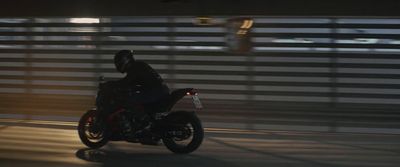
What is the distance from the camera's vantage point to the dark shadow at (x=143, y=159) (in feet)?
26.2

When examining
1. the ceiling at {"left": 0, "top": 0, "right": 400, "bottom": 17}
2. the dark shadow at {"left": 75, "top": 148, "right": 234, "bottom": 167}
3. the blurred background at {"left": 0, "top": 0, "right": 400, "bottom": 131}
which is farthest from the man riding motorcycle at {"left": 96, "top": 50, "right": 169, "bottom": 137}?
the blurred background at {"left": 0, "top": 0, "right": 400, "bottom": 131}

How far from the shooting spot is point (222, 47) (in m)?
11.3

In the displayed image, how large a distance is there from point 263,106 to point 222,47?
4.08ft

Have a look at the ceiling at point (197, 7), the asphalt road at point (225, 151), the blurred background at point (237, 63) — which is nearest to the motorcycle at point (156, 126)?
the asphalt road at point (225, 151)

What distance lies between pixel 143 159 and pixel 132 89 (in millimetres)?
1059

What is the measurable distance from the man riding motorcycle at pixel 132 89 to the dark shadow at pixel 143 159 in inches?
16.2

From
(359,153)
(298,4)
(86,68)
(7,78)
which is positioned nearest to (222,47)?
(298,4)

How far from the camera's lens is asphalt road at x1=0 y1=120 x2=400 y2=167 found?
8.08 metres

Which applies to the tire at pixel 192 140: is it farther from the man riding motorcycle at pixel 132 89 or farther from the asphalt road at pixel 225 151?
the man riding motorcycle at pixel 132 89

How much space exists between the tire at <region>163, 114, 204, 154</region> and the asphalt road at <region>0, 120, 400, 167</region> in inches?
3.7

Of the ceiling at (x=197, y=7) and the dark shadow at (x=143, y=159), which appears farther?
the ceiling at (x=197, y=7)

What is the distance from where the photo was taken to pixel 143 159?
8312 mm

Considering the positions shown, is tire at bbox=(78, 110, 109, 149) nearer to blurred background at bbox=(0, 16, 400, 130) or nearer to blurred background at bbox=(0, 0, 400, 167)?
blurred background at bbox=(0, 0, 400, 167)

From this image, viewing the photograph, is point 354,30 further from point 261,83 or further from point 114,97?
point 114,97
